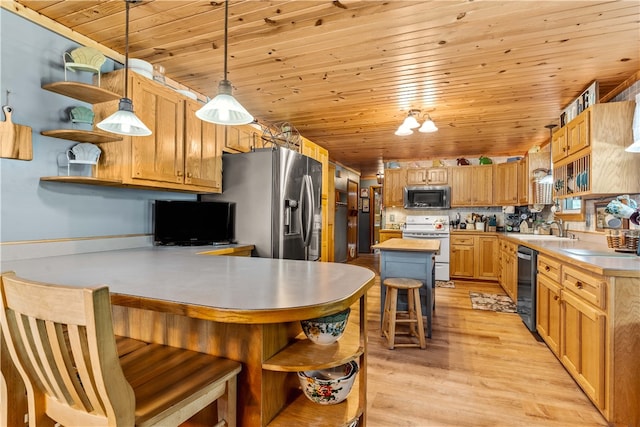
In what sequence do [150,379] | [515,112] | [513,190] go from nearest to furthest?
[150,379] → [515,112] → [513,190]

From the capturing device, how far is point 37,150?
1928 millimetres

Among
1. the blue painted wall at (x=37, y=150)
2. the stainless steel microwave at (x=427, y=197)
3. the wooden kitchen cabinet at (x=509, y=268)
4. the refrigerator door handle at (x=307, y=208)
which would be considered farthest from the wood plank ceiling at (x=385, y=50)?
the stainless steel microwave at (x=427, y=197)

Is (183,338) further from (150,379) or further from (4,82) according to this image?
(4,82)

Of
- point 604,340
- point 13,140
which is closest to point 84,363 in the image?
point 13,140

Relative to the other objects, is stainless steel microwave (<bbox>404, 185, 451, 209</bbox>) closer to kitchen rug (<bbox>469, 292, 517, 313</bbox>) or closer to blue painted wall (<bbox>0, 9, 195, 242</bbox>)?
kitchen rug (<bbox>469, 292, 517, 313</bbox>)

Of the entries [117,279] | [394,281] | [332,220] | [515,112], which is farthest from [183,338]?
[332,220]

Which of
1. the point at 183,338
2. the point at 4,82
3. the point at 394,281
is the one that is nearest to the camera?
the point at 183,338

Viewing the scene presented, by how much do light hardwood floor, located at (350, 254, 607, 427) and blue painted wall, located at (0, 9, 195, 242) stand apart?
2.28 m

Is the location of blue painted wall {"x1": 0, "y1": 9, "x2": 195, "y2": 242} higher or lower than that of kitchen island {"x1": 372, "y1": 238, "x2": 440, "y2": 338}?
higher

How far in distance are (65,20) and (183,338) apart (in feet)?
7.26

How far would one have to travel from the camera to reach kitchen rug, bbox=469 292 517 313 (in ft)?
13.2

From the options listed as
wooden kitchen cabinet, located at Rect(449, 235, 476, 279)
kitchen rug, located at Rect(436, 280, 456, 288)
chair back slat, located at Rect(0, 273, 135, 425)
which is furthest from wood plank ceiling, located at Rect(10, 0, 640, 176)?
kitchen rug, located at Rect(436, 280, 456, 288)

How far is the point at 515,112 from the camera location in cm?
379

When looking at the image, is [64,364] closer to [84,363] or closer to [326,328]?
[84,363]
